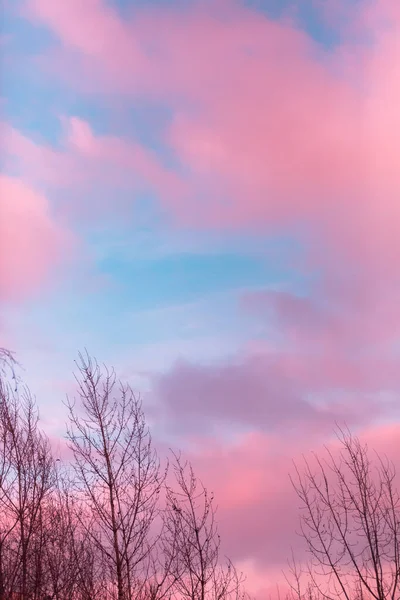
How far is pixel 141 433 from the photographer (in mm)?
16422

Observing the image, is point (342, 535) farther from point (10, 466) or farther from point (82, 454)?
point (10, 466)

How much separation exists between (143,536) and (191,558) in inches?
95.4

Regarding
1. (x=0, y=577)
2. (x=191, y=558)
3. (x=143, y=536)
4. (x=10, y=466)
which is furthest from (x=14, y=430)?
(x=191, y=558)

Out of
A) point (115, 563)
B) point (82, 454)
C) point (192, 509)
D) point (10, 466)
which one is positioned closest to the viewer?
point (10, 466)

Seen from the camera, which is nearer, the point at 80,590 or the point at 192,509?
the point at 80,590

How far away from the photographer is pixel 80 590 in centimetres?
1552

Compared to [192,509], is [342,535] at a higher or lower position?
lower

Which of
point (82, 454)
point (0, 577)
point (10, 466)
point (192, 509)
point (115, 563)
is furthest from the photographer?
point (192, 509)

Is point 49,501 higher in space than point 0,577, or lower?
higher

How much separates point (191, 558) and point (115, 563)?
2.69 metres

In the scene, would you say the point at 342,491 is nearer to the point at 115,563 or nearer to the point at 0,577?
the point at 115,563

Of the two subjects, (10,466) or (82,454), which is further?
(82,454)

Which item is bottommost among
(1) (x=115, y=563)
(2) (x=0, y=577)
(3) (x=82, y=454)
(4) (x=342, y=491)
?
(2) (x=0, y=577)

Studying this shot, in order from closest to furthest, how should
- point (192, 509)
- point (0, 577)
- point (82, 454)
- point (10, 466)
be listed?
point (0, 577)
point (10, 466)
point (82, 454)
point (192, 509)
